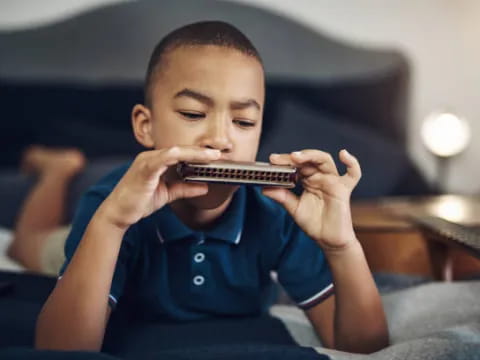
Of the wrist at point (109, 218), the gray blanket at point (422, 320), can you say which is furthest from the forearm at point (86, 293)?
the gray blanket at point (422, 320)

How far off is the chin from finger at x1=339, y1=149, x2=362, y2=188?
0.12m

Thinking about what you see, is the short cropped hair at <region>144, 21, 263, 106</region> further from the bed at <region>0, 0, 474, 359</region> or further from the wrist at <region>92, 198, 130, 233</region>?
the bed at <region>0, 0, 474, 359</region>

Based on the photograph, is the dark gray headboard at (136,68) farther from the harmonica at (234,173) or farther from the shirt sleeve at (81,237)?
the harmonica at (234,173)

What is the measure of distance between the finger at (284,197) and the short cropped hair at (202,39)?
14 cm

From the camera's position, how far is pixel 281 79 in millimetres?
1289

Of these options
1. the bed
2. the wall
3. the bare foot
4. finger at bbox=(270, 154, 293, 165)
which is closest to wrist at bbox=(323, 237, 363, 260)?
finger at bbox=(270, 154, 293, 165)

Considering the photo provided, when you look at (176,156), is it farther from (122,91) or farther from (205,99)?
(122,91)

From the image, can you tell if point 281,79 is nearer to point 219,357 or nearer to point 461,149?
point 461,149

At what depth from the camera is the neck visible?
2.02 feet

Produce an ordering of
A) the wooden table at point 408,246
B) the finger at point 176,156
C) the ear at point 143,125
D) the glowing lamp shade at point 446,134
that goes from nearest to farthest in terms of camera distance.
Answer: the finger at point 176,156 < the ear at point 143,125 < the wooden table at point 408,246 < the glowing lamp shade at point 446,134

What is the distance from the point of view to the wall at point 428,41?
1473mm

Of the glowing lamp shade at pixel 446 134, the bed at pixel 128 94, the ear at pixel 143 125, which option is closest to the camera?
the ear at pixel 143 125

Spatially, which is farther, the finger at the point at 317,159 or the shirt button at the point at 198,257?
the shirt button at the point at 198,257

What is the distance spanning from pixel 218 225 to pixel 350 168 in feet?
0.60
